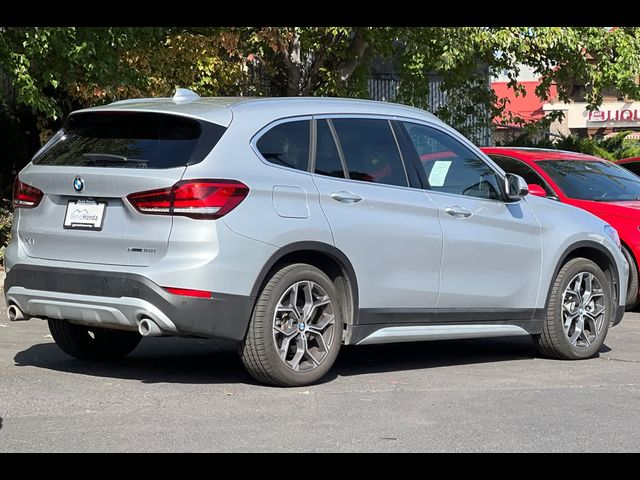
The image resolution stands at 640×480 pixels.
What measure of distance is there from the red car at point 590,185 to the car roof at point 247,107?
370cm

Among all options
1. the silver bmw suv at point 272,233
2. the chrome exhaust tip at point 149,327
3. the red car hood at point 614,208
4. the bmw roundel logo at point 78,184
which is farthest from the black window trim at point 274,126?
the red car hood at point 614,208

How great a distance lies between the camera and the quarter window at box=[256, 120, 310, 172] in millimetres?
7371

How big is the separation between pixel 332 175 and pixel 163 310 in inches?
56.2

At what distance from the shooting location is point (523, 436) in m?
6.16

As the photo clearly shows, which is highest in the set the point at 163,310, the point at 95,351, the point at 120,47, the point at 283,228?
the point at 120,47

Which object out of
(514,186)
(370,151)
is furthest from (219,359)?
(514,186)

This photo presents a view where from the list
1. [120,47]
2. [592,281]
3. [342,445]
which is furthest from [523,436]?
[120,47]

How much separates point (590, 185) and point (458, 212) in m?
4.56

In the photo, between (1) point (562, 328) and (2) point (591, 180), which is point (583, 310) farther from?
(2) point (591, 180)

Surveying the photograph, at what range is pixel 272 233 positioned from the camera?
7121 mm

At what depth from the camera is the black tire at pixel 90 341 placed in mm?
8234

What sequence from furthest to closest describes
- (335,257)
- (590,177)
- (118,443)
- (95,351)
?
(590,177)
(95,351)
(335,257)
(118,443)

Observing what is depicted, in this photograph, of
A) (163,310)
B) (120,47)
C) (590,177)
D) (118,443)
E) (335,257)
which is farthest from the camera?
(120,47)
